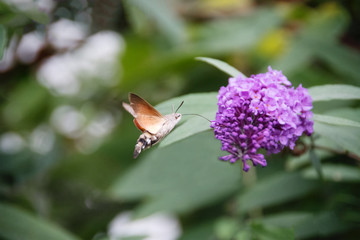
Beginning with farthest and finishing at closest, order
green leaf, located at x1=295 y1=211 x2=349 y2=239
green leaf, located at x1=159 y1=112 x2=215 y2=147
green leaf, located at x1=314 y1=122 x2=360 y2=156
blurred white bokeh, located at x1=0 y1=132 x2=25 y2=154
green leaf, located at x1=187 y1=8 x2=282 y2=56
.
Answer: green leaf, located at x1=187 y1=8 x2=282 y2=56, blurred white bokeh, located at x1=0 y1=132 x2=25 y2=154, green leaf, located at x1=295 y1=211 x2=349 y2=239, green leaf, located at x1=314 y1=122 x2=360 y2=156, green leaf, located at x1=159 y1=112 x2=215 y2=147

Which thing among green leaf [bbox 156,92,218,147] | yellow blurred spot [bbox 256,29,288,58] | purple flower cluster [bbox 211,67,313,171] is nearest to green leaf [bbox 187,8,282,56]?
yellow blurred spot [bbox 256,29,288,58]

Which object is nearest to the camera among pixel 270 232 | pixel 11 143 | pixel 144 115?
pixel 144 115

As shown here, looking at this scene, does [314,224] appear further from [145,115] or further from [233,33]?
[233,33]

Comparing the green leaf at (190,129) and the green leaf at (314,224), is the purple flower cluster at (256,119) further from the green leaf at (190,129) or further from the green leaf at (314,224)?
the green leaf at (314,224)

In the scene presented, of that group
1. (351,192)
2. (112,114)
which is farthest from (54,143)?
(351,192)

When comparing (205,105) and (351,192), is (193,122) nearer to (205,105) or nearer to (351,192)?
(205,105)

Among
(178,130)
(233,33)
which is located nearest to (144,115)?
(178,130)

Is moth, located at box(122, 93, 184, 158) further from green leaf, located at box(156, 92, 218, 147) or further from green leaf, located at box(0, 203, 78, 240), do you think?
green leaf, located at box(0, 203, 78, 240)
